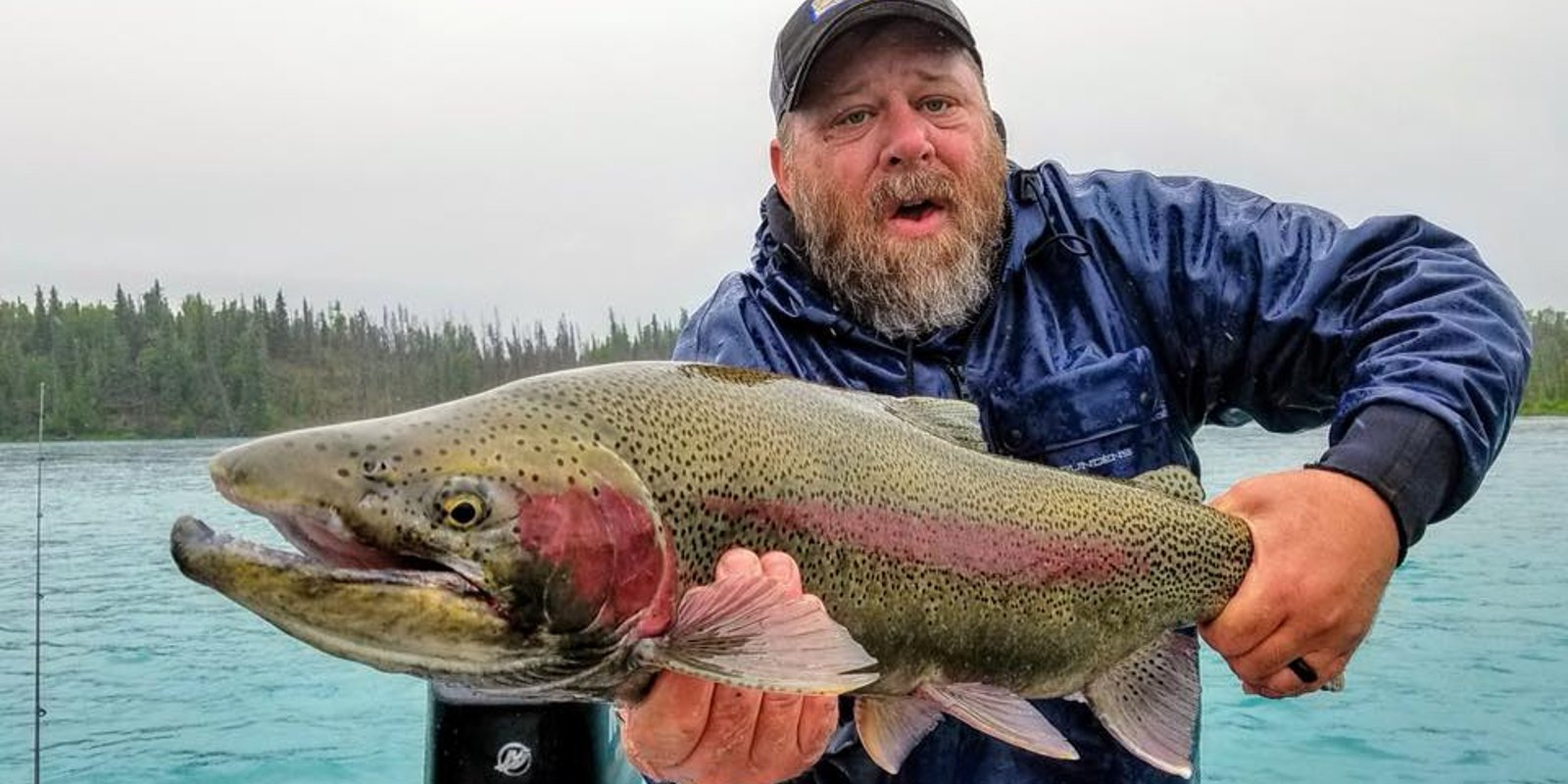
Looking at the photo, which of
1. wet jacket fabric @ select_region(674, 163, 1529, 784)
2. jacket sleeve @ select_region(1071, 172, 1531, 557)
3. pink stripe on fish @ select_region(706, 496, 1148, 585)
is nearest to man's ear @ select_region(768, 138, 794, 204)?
wet jacket fabric @ select_region(674, 163, 1529, 784)

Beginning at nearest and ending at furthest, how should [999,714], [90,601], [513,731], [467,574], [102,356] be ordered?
[467,574], [999,714], [513,731], [90,601], [102,356]

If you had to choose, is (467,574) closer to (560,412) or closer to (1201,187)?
(560,412)

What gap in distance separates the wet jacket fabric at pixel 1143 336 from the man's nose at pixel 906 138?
328mm

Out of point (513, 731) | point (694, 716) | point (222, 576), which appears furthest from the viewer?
point (513, 731)

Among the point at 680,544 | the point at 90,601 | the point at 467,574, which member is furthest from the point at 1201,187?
the point at 90,601

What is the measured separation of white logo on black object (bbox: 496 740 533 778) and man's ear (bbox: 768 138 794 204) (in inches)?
76.8

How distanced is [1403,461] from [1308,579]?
0.35 m

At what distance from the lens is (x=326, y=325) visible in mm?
97562

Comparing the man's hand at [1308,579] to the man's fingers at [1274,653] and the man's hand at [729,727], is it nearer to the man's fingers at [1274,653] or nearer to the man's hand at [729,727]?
the man's fingers at [1274,653]

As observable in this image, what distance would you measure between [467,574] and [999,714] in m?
1.18

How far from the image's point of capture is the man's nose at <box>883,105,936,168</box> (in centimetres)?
348

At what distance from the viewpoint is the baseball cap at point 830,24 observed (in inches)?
138

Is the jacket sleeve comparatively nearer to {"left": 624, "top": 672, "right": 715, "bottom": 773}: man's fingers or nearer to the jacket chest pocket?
the jacket chest pocket

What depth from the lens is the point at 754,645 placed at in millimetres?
2111
